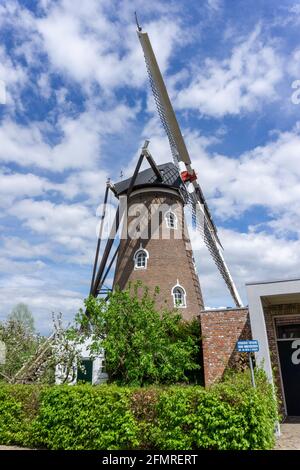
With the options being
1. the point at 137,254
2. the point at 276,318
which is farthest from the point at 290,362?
the point at 137,254

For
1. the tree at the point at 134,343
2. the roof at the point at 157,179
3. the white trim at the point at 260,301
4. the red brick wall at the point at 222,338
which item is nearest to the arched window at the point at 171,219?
the roof at the point at 157,179

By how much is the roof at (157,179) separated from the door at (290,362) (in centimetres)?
1177

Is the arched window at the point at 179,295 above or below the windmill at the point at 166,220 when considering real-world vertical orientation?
below

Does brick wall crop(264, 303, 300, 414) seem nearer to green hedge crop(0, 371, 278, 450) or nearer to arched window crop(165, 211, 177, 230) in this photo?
green hedge crop(0, 371, 278, 450)

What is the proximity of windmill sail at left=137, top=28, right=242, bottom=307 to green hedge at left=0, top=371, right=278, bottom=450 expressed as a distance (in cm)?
1323

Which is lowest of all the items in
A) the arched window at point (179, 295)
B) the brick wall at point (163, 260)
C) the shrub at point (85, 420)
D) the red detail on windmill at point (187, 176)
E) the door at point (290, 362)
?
the shrub at point (85, 420)

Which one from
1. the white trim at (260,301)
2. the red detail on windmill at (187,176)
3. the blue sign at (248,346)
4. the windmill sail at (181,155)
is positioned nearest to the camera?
the blue sign at (248,346)

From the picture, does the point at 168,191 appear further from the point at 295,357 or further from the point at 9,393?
the point at 9,393

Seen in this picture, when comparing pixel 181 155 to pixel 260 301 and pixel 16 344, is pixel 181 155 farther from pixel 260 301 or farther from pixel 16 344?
pixel 16 344

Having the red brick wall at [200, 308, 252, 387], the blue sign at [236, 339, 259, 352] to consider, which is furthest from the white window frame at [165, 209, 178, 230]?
the blue sign at [236, 339, 259, 352]

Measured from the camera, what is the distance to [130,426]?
22.5 feet

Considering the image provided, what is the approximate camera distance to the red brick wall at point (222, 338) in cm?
1138

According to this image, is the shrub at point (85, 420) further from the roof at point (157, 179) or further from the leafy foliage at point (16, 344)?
the roof at point (157, 179)
